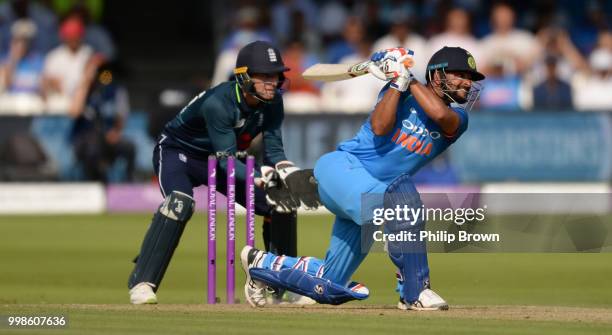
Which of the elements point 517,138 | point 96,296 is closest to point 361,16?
point 517,138

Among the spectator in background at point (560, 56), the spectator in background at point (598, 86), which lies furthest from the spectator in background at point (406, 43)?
the spectator in background at point (598, 86)

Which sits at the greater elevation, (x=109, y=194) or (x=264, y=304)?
(x=264, y=304)

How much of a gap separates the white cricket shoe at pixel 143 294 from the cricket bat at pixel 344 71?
4.64 ft

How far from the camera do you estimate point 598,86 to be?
15.8 m

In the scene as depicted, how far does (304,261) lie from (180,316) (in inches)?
28.8

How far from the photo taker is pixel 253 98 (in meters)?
7.67

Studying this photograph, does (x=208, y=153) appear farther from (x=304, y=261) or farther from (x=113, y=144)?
(x=113, y=144)

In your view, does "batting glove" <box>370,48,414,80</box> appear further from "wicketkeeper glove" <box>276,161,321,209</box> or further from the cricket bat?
"wicketkeeper glove" <box>276,161,321,209</box>

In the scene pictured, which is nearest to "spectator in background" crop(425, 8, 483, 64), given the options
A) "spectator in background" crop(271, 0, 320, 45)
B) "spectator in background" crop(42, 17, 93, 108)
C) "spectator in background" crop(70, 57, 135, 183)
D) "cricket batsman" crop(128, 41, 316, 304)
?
"spectator in background" crop(271, 0, 320, 45)

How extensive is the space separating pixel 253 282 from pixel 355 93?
8423 mm

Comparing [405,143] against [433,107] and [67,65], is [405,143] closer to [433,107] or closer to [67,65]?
[433,107]

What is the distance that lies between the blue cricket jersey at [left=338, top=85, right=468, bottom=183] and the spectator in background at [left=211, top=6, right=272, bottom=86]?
8.59m

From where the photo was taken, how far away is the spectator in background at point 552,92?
605 inches

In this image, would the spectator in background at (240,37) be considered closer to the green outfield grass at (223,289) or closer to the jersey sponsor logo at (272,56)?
the green outfield grass at (223,289)
